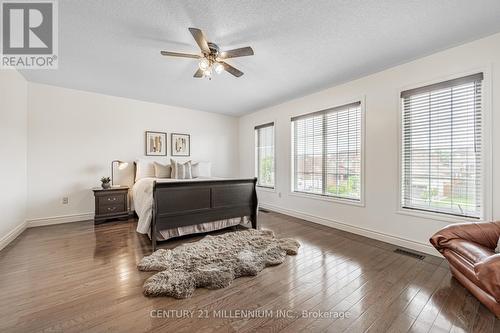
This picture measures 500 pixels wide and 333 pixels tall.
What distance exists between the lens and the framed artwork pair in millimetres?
4719

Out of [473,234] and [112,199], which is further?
[112,199]

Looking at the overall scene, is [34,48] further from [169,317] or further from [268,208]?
[268,208]

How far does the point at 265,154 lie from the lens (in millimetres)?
5434

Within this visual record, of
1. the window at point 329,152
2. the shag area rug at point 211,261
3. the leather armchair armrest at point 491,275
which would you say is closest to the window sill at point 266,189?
the window at point 329,152

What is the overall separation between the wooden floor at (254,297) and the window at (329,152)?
1.34 metres

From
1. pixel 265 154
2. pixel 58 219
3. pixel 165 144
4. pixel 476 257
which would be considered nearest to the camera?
pixel 476 257

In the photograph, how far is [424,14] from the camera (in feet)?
6.35

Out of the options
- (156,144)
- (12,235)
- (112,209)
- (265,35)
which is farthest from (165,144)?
(265,35)

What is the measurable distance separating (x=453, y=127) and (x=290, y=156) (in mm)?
2662

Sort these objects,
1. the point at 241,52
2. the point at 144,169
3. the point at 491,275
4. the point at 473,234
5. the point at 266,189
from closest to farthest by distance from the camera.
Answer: the point at 491,275 < the point at 473,234 < the point at 241,52 < the point at 144,169 < the point at 266,189

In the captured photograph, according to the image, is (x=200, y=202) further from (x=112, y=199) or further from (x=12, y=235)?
(x=12, y=235)

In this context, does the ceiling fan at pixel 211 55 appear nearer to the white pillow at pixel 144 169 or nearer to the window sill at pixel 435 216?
the white pillow at pixel 144 169

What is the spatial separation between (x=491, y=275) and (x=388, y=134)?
210cm

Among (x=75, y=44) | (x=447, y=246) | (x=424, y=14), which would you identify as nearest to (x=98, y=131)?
(x=75, y=44)
